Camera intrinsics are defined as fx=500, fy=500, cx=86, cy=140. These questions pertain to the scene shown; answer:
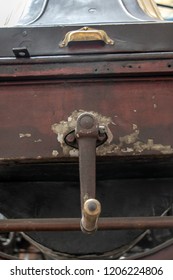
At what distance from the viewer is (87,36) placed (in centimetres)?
92

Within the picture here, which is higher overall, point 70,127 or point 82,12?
point 82,12

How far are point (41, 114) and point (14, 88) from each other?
7 centimetres

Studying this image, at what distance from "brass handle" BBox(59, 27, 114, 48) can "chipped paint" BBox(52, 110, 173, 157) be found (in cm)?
14

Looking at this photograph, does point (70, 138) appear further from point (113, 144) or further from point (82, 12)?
point (82, 12)

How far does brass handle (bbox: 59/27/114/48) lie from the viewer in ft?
3.01

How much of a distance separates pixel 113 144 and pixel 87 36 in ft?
0.67

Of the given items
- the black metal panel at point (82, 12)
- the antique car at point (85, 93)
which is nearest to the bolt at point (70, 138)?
the antique car at point (85, 93)

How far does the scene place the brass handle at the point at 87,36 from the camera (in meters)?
0.92

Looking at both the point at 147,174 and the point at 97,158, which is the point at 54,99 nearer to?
the point at 97,158

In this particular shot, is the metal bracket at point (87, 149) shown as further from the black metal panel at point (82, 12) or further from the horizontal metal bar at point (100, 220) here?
the black metal panel at point (82, 12)

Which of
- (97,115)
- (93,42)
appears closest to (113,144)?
(97,115)

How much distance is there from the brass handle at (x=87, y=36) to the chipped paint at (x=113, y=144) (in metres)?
0.14

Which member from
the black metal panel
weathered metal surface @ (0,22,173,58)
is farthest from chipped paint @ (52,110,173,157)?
the black metal panel

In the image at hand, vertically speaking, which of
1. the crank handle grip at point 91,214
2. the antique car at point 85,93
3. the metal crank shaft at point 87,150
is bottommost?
the crank handle grip at point 91,214
